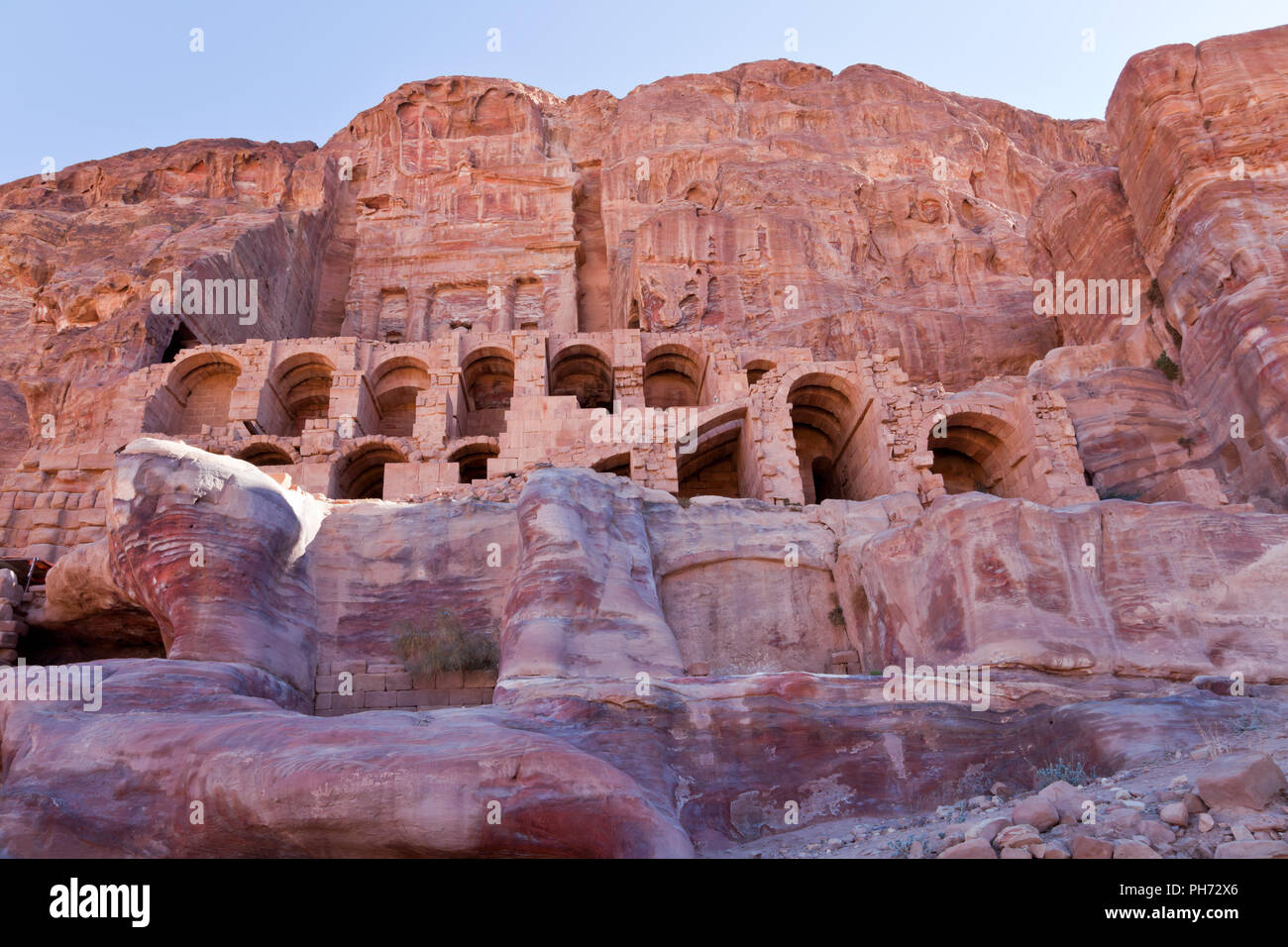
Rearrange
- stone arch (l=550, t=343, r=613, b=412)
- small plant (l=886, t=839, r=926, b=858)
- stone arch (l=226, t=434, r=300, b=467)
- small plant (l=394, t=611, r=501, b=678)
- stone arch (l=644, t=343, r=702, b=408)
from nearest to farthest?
1. small plant (l=886, t=839, r=926, b=858)
2. small plant (l=394, t=611, r=501, b=678)
3. stone arch (l=226, t=434, r=300, b=467)
4. stone arch (l=644, t=343, r=702, b=408)
5. stone arch (l=550, t=343, r=613, b=412)

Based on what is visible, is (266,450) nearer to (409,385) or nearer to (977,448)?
(409,385)

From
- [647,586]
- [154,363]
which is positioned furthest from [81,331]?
[647,586]

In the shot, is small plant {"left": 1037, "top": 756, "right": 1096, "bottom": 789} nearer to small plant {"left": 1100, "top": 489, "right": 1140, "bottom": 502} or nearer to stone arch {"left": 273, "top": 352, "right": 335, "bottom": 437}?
small plant {"left": 1100, "top": 489, "right": 1140, "bottom": 502}

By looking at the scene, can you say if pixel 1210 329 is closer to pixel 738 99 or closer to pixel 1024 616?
pixel 1024 616

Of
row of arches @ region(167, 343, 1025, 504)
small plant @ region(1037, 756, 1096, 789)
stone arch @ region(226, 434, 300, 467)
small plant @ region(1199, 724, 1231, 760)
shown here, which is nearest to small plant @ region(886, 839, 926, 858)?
small plant @ region(1037, 756, 1096, 789)

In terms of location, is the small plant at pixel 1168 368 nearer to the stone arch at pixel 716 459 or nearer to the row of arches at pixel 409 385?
the stone arch at pixel 716 459

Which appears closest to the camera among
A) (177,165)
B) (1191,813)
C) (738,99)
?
(1191,813)

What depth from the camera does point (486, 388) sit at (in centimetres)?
3195

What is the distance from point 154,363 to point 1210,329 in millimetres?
28894

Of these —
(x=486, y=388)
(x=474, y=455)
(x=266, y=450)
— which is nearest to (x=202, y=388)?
(x=266, y=450)

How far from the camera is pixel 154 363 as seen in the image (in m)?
28.9

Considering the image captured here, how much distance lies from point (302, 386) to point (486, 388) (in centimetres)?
589

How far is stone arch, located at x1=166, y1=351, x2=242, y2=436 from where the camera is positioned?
93.8ft

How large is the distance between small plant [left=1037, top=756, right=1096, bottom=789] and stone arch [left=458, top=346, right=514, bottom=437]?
23490mm
